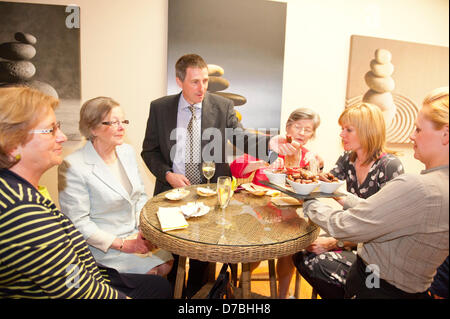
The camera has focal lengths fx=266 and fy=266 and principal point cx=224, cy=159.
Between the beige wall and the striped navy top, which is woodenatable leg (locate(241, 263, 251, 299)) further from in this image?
the beige wall

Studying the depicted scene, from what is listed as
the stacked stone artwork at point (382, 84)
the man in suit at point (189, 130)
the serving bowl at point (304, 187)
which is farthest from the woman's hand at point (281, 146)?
the stacked stone artwork at point (382, 84)

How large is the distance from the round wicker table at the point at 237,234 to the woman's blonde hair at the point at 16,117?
64 cm

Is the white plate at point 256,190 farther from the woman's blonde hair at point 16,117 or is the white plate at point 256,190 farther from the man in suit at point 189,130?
the woman's blonde hair at point 16,117

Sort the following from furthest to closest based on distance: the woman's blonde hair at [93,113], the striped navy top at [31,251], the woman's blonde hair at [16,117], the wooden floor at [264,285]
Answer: the wooden floor at [264,285], the woman's blonde hair at [93,113], the woman's blonde hair at [16,117], the striped navy top at [31,251]

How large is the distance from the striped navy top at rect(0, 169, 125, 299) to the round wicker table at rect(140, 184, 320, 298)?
0.40 meters

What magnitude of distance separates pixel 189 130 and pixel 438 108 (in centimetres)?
195

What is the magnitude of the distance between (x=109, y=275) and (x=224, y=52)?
2416 mm

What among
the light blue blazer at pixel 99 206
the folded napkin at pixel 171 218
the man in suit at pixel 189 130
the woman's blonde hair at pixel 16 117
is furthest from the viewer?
the man in suit at pixel 189 130

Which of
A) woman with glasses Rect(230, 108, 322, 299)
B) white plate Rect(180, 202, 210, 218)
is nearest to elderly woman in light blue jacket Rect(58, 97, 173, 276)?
white plate Rect(180, 202, 210, 218)

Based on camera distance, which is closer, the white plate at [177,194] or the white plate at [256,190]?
the white plate at [177,194]

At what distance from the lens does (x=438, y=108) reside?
57 cm

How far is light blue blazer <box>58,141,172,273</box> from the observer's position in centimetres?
151

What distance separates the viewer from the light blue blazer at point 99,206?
1.51 meters
